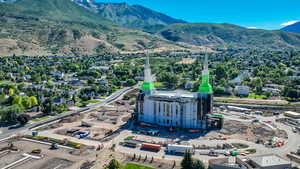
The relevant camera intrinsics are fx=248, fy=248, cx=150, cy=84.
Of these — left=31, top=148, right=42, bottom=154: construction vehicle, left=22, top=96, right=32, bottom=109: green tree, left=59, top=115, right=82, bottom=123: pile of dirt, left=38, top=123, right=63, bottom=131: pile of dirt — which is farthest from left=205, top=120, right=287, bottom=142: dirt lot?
left=22, top=96, right=32, bottom=109: green tree

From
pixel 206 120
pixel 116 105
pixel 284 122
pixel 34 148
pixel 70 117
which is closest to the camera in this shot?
pixel 34 148

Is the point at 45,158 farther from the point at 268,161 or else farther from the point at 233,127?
the point at 233,127

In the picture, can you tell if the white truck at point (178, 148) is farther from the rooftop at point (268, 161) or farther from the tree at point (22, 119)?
the tree at point (22, 119)

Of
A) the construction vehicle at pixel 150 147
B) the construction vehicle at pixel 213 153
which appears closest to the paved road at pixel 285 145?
the construction vehicle at pixel 213 153

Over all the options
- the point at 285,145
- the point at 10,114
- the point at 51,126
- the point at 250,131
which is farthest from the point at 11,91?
the point at 285,145

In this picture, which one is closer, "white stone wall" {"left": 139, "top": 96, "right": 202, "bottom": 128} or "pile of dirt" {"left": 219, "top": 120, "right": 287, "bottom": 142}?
"pile of dirt" {"left": 219, "top": 120, "right": 287, "bottom": 142}

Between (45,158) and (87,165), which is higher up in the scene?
(45,158)

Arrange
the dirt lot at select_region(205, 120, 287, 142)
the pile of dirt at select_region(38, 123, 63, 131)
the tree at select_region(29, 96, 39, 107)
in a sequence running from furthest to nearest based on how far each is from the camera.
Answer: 1. the tree at select_region(29, 96, 39, 107)
2. the pile of dirt at select_region(38, 123, 63, 131)
3. the dirt lot at select_region(205, 120, 287, 142)

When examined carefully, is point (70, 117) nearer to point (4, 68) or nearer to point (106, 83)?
point (106, 83)

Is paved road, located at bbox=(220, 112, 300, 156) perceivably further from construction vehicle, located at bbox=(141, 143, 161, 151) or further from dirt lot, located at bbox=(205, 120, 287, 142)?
construction vehicle, located at bbox=(141, 143, 161, 151)

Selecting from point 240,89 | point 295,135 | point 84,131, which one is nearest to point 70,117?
point 84,131

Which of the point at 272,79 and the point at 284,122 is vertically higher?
the point at 272,79
